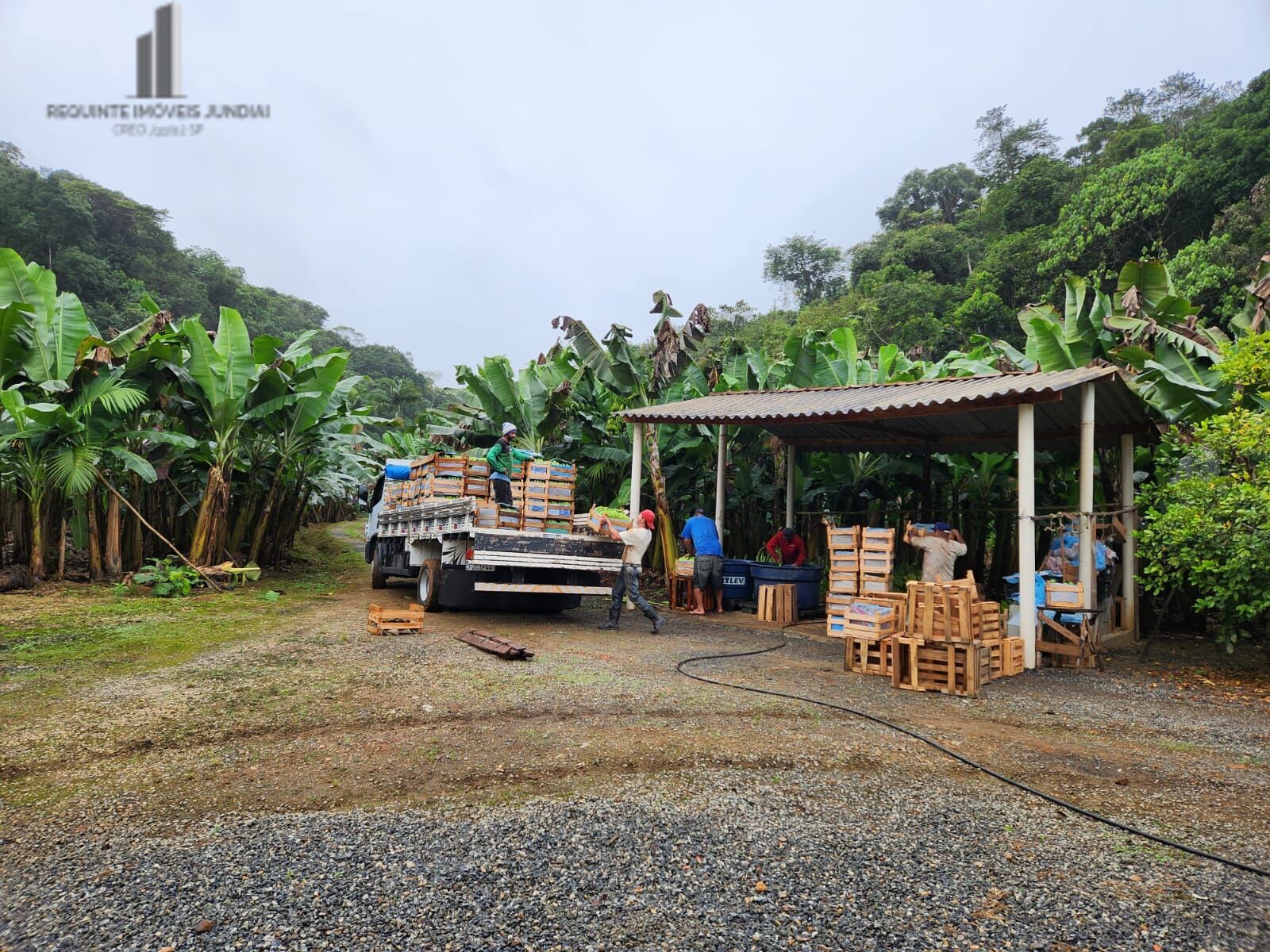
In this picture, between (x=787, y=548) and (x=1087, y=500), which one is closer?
(x=1087, y=500)

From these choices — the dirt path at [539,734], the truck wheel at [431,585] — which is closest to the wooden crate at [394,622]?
the dirt path at [539,734]

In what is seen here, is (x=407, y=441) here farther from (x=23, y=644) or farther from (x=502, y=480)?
(x=23, y=644)

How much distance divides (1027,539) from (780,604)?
4328 millimetres

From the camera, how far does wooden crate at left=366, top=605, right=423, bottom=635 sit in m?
8.96

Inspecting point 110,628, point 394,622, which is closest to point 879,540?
point 394,622

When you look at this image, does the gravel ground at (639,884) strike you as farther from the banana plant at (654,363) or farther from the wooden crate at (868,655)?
the banana plant at (654,363)

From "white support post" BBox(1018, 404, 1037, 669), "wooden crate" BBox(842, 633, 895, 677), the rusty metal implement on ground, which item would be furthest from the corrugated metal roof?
the rusty metal implement on ground

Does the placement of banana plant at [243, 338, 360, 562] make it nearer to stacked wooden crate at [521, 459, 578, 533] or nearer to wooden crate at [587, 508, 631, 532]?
stacked wooden crate at [521, 459, 578, 533]

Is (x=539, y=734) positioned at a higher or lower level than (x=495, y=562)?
lower

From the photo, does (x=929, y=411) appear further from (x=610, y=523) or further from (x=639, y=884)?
(x=639, y=884)

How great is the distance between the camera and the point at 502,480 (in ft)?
34.1

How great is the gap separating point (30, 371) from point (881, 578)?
12.3 meters

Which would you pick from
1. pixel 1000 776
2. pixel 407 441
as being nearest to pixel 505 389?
pixel 1000 776

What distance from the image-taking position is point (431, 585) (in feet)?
35.4
